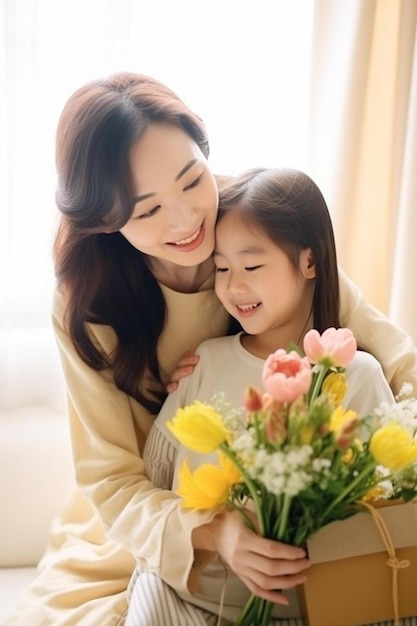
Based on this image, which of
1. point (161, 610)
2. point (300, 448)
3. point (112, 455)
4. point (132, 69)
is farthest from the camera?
point (132, 69)

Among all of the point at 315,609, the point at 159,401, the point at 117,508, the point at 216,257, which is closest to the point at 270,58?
the point at 216,257

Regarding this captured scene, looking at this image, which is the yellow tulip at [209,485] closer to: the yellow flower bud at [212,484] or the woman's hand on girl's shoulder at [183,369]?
the yellow flower bud at [212,484]

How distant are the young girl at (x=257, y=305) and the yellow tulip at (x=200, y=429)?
1.39 ft

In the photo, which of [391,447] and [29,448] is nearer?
[391,447]

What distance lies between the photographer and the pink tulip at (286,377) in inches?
36.5

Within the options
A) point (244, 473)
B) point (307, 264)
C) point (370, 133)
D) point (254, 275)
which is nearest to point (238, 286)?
point (254, 275)

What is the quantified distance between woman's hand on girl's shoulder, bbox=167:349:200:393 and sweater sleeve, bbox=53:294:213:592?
10cm

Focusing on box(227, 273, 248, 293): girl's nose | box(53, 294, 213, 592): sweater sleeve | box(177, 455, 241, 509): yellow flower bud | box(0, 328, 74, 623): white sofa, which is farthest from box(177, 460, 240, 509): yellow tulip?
box(0, 328, 74, 623): white sofa

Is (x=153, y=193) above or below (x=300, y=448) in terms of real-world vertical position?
above

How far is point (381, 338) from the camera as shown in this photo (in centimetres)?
155

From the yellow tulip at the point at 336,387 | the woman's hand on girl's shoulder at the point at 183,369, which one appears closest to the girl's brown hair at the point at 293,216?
the woman's hand on girl's shoulder at the point at 183,369

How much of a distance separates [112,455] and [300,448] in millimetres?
623

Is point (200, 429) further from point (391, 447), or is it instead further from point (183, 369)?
point (183, 369)

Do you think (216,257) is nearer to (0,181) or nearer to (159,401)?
(159,401)
